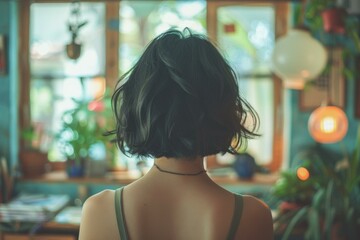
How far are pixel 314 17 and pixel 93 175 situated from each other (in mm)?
1909

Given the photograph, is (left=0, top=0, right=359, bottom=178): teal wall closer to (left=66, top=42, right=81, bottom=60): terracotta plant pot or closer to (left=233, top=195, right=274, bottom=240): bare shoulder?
(left=66, top=42, right=81, bottom=60): terracotta plant pot

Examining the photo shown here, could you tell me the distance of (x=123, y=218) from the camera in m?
1.07

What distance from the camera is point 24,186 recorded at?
387 centimetres

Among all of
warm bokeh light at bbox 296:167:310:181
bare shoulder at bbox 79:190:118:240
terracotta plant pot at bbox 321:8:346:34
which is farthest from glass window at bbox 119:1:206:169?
bare shoulder at bbox 79:190:118:240

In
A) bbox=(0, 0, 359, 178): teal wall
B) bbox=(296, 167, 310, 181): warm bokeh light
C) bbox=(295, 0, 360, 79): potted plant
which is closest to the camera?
bbox=(295, 0, 360, 79): potted plant

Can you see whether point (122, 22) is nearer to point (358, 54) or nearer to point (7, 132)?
point (7, 132)

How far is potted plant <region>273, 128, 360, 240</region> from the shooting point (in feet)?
9.89

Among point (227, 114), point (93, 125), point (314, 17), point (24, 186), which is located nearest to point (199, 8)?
point (314, 17)

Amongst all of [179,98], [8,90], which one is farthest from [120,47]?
[179,98]

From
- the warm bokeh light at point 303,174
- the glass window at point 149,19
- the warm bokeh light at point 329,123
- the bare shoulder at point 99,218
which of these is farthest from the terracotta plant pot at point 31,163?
the bare shoulder at point 99,218

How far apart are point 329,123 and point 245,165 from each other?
0.93m

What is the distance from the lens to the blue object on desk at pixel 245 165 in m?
3.79

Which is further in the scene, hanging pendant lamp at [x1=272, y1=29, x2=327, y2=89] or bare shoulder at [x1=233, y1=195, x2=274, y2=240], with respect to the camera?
hanging pendant lamp at [x1=272, y1=29, x2=327, y2=89]

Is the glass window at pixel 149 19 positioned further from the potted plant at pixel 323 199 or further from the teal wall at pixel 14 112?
the potted plant at pixel 323 199
